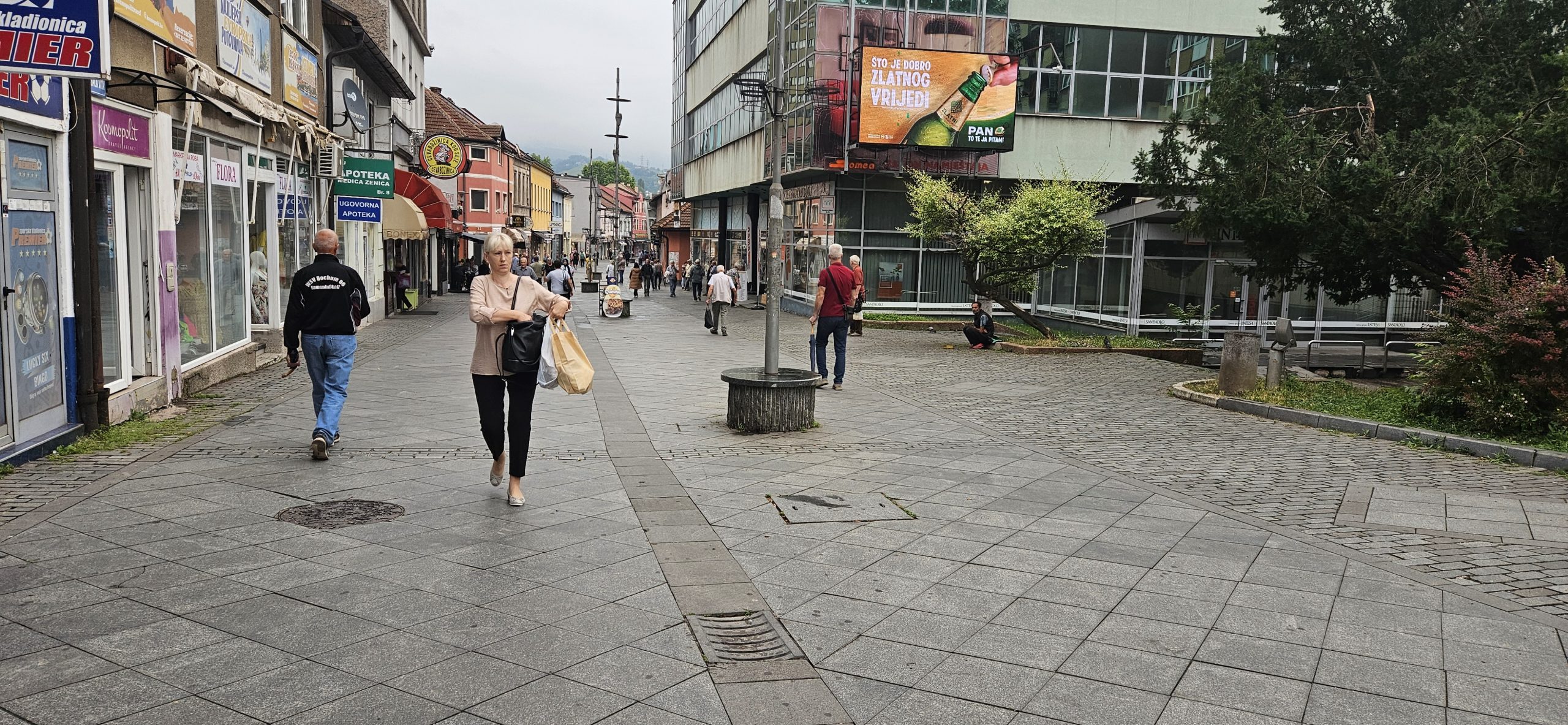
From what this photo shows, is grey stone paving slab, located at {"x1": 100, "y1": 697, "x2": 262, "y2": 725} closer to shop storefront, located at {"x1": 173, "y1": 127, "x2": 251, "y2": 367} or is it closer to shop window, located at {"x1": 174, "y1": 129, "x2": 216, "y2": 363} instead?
shop storefront, located at {"x1": 173, "y1": 127, "x2": 251, "y2": 367}

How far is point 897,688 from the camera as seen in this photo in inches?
161

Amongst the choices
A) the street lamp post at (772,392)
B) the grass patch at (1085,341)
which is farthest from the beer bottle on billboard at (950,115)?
the street lamp post at (772,392)

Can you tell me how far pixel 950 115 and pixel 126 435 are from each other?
67.6ft

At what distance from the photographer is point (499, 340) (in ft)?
21.5

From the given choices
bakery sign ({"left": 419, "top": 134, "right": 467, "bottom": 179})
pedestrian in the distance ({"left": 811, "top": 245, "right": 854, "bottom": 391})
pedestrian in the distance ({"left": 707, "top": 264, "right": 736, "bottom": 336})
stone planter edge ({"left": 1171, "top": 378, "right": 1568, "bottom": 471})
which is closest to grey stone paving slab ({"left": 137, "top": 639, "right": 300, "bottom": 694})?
pedestrian in the distance ({"left": 811, "top": 245, "right": 854, "bottom": 391})

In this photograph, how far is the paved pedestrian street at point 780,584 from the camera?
3.96 meters

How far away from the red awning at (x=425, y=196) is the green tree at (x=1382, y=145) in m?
18.8

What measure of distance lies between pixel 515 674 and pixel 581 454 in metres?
4.56

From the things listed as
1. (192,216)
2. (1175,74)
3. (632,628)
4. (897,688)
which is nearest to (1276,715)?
(897,688)

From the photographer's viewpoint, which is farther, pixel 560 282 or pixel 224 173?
pixel 560 282

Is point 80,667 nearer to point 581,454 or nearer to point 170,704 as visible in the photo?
point 170,704

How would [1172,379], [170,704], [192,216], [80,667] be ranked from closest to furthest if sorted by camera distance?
[170,704] < [80,667] < [192,216] < [1172,379]

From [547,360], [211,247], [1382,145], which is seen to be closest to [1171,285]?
[1382,145]

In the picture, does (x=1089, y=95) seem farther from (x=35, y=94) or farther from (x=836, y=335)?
(x=35, y=94)
